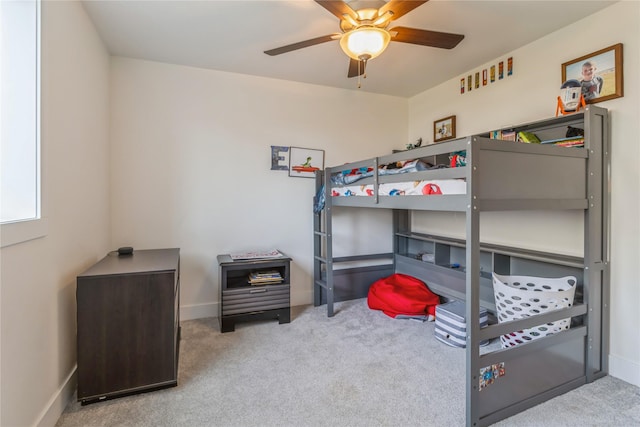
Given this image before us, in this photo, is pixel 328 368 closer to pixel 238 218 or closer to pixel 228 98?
pixel 238 218

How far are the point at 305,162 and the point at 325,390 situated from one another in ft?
7.38

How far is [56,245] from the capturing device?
1.65m

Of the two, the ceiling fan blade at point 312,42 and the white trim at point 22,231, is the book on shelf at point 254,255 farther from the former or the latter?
the ceiling fan blade at point 312,42

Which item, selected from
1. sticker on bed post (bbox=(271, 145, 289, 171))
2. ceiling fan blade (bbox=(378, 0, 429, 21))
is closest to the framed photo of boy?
ceiling fan blade (bbox=(378, 0, 429, 21))

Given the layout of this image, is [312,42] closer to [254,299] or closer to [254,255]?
[254,255]

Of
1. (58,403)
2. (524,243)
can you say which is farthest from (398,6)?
(58,403)

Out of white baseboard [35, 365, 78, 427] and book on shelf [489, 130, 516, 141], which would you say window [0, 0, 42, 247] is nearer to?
white baseboard [35, 365, 78, 427]

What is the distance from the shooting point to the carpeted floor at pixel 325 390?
63.0 inches

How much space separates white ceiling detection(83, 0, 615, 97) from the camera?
2.02m

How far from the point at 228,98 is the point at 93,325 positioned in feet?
7.44

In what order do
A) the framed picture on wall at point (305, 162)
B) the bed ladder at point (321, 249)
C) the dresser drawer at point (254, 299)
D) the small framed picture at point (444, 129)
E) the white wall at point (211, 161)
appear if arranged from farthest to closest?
the framed picture on wall at point (305, 162) → the small framed picture at point (444, 129) → the bed ladder at point (321, 249) → the white wall at point (211, 161) → the dresser drawer at point (254, 299)

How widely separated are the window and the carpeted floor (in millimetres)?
1137

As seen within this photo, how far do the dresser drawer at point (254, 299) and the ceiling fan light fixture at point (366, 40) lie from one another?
2027 mm

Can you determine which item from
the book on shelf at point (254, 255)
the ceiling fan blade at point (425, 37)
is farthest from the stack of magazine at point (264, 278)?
the ceiling fan blade at point (425, 37)
